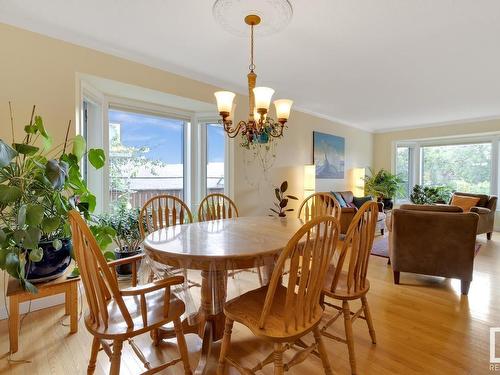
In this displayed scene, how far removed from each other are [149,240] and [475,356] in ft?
6.93

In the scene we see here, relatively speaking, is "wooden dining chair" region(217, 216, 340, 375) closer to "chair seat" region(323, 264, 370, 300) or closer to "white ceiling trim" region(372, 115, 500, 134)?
"chair seat" region(323, 264, 370, 300)

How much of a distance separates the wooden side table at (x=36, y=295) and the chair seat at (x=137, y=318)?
671mm

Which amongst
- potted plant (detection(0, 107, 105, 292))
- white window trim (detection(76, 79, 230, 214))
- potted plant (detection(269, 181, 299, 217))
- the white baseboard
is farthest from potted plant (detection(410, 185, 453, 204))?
the white baseboard

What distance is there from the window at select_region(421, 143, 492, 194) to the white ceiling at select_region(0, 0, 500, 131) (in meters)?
2.32

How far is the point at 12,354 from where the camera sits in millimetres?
1684

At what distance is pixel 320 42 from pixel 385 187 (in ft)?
15.5

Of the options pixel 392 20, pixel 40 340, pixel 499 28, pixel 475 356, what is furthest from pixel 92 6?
pixel 475 356

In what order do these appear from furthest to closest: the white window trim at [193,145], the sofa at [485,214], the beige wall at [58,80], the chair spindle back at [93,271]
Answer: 1. the sofa at [485,214]
2. the white window trim at [193,145]
3. the beige wall at [58,80]
4. the chair spindle back at [93,271]

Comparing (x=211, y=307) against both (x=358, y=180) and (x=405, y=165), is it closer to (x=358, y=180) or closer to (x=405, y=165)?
(x=358, y=180)

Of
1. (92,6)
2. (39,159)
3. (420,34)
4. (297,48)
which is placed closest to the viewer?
(39,159)

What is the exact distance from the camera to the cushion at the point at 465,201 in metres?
4.58

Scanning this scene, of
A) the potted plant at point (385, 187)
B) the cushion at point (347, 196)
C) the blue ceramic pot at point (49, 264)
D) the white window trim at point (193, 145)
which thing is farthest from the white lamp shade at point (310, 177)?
the blue ceramic pot at point (49, 264)

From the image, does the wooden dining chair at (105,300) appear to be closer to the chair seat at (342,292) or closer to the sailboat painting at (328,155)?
the chair seat at (342,292)

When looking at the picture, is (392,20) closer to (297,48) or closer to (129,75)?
(297,48)
